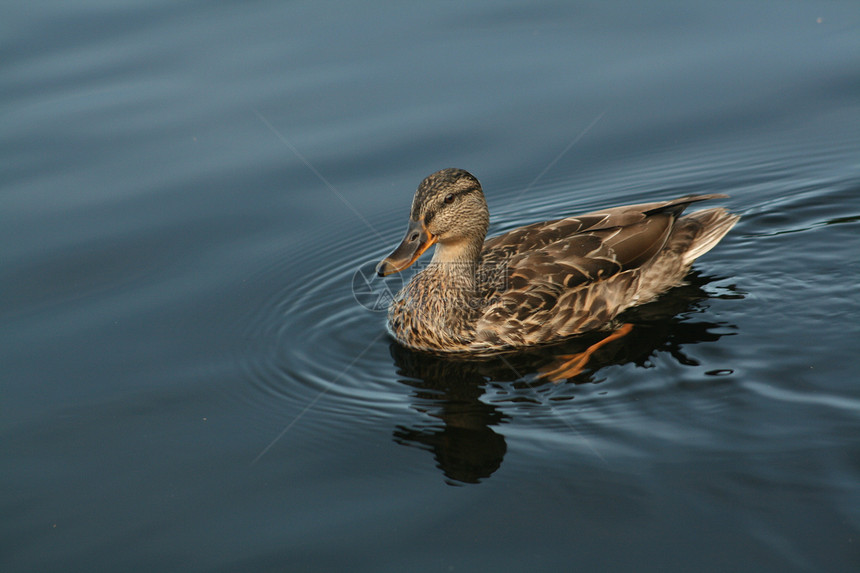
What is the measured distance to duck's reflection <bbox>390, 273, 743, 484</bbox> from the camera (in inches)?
243

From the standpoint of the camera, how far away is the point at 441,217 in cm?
775

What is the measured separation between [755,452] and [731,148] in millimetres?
5244

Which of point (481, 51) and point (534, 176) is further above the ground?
point (481, 51)

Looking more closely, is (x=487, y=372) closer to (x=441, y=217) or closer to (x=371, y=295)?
(x=441, y=217)

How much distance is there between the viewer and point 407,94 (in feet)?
36.4

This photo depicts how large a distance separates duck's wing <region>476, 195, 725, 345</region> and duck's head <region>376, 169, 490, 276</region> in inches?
15.7

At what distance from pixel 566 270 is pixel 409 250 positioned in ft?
4.46

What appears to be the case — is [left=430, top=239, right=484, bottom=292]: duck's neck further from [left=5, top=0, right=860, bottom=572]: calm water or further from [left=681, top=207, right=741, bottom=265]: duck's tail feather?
[left=681, top=207, right=741, bottom=265]: duck's tail feather

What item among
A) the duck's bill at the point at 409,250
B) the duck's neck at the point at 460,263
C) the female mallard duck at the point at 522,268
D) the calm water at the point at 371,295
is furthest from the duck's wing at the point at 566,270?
the duck's bill at the point at 409,250

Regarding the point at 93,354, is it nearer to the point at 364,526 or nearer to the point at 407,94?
the point at 364,526

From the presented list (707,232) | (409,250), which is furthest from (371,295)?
(707,232)

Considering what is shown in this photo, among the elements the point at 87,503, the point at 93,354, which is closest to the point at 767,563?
the point at 87,503

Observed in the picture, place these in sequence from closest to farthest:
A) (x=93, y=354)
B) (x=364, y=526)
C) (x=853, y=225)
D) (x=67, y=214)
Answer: (x=364, y=526)
(x=93, y=354)
(x=853, y=225)
(x=67, y=214)

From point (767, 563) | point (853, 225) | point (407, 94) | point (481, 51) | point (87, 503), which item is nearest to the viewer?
point (767, 563)
